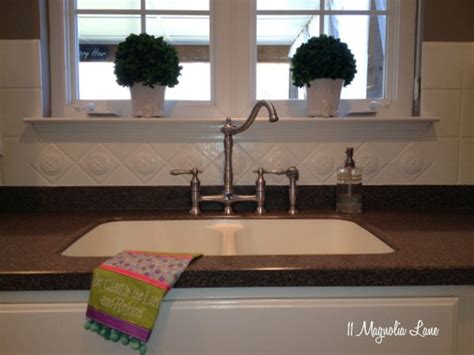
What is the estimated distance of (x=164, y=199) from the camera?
1.35m

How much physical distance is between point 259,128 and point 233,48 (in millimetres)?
298

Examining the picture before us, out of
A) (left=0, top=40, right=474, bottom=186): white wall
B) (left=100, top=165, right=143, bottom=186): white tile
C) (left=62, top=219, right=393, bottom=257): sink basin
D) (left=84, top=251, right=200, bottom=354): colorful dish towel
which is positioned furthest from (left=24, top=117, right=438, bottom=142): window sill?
(left=84, top=251, right=200, bottom=354): colorful dish towel

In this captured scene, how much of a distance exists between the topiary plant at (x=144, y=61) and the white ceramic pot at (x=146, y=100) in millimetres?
28

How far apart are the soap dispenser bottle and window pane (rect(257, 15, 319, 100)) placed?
0.35 meters

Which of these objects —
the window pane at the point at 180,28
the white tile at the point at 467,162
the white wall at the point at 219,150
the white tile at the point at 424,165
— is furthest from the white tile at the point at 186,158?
the white tile at the point at 467,162

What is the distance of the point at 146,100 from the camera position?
132 cm

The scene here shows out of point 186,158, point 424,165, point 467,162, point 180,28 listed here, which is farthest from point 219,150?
point 467,162

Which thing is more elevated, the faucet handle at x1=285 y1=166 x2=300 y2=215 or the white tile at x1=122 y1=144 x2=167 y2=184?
the white tile at x1=122 y1=144 x2=167 y2=184

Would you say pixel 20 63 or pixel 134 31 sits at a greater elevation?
pixel 134 31

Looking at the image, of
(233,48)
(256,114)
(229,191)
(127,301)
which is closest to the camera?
(127,301)

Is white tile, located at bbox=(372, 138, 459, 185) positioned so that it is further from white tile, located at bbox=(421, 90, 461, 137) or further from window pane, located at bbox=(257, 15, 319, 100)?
window pane, located at bbox=(257, 15, 319, 100)

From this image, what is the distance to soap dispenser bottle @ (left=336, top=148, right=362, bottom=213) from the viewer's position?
1.28m

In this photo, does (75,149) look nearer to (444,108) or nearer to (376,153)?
(376,153)

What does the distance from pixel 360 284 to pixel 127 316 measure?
16.3 inches
